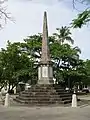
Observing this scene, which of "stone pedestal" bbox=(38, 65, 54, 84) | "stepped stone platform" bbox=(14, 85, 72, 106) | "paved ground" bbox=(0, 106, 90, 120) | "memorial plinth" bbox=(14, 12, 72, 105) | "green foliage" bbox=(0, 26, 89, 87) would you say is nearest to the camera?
"paved ground" bbox=(0, 106, 90, 120)

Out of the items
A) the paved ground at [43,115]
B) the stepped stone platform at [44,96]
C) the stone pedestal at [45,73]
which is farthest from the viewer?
the stone pedestal at [45,73]

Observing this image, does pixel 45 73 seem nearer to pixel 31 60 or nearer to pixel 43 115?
pixel 43 115

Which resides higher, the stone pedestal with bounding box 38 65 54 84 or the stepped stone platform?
the stone pedestal with bounding box 38 65 54 84

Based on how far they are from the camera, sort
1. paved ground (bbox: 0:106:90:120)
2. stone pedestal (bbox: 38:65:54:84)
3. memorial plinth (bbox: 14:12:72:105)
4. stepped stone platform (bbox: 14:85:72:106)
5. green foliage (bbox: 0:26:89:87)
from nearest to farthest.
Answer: paved ground (bbox: 0:106:90:120), stepped stone platform (bbox: 14:85:72:106), memorial plinth (bbox: 14:12:72:105), stone pedestal (bbox: 38:65:54:84), green foliage (bbox: 0:26:89:87)

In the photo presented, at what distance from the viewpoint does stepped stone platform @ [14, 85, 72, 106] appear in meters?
25.3

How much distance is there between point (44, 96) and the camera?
85.1 feet

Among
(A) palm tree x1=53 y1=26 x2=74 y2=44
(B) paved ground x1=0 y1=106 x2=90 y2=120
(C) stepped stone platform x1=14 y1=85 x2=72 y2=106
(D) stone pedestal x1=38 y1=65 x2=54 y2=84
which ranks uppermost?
(A) palm tree x1=53 y1=26 x2=74 y2=44

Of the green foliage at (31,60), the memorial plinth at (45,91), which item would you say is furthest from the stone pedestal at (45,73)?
the green foliage at (31,60)

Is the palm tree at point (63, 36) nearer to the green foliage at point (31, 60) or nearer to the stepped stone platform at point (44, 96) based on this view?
the green foliage at point (31, 60)

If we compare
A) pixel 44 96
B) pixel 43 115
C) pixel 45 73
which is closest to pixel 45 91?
pixel 44 96

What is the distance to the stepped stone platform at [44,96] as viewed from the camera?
25.3 metres

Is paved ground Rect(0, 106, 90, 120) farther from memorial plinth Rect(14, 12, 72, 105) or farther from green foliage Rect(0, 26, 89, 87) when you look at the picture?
green foliage Rect(0, 26, 89, 87)

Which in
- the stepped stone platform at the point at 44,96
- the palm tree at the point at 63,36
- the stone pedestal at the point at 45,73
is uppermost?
the palm tree at the point at 63,36

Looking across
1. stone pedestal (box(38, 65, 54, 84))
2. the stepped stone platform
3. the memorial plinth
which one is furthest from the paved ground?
stone pedestal (box(38, 65, 54, 84))
